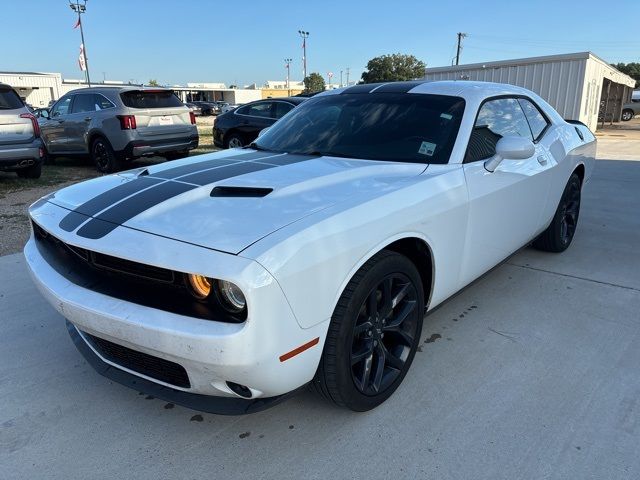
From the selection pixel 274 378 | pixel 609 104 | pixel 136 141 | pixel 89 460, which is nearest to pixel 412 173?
pixel 274 378

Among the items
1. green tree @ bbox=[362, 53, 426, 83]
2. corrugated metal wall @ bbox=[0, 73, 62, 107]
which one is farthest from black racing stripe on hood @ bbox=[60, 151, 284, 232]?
green tree @ bbox=[362, 53, 426, 83]

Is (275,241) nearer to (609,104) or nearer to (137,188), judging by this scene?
(137,188)

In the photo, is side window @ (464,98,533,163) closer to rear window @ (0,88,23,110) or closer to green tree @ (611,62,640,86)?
rear window @ (0,88,23,110)

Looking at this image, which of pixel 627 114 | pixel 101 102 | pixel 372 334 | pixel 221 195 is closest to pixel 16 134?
pixel 101 102

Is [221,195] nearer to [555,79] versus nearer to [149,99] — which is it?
[149,99]

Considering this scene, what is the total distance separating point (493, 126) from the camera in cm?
331

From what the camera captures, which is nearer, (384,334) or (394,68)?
(384,334)

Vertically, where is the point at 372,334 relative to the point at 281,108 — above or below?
below

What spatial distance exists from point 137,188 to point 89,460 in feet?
4.12

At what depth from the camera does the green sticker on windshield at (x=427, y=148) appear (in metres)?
2.88

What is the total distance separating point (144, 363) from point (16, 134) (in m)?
7.10

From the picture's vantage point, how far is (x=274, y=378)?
6.04 feet

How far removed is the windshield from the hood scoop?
0.89 metres

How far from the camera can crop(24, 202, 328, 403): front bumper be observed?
5.62 ft
